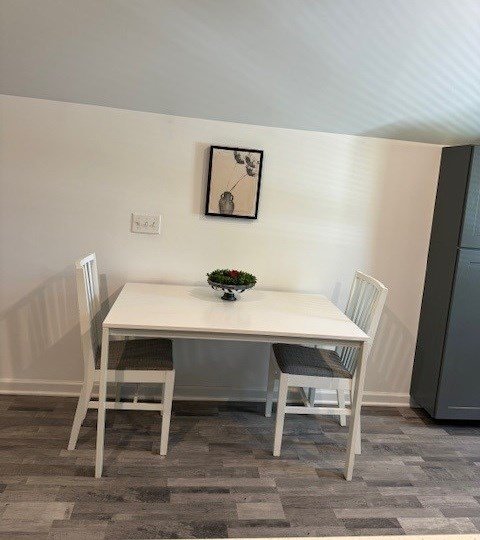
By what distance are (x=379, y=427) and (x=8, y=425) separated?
2058mm

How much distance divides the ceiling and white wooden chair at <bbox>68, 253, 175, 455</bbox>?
976mm

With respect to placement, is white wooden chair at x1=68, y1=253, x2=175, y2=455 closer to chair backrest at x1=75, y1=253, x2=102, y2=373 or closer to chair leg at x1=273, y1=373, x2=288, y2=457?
chair backrest at x1=75, y1=253, x2=102, y2=373

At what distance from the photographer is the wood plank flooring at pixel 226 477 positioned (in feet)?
6.92

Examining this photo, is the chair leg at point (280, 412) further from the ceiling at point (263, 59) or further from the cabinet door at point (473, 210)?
the ceiling at point (263, 59)

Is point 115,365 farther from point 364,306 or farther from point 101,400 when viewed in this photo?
point 364,306

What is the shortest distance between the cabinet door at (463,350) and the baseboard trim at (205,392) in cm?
39

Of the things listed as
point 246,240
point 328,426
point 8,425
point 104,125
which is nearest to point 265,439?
point 328,426

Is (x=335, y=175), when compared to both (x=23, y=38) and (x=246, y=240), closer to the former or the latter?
(x=246, y=240)

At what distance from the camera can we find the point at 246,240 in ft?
10.2

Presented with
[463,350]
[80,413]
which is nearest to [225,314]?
[80,413]

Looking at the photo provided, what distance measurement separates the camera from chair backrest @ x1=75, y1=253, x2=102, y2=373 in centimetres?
241

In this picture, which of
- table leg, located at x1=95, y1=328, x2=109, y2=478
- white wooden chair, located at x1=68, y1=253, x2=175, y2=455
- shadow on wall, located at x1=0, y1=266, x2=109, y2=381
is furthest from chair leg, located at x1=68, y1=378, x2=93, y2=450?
shadow on wall, located at x1=0, y1=266, x2=109, y2=381

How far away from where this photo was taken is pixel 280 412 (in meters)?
2.60

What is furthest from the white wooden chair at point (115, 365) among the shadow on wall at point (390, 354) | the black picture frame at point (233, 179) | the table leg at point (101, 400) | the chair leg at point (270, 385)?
the shadow on wall at point (390, 354)
